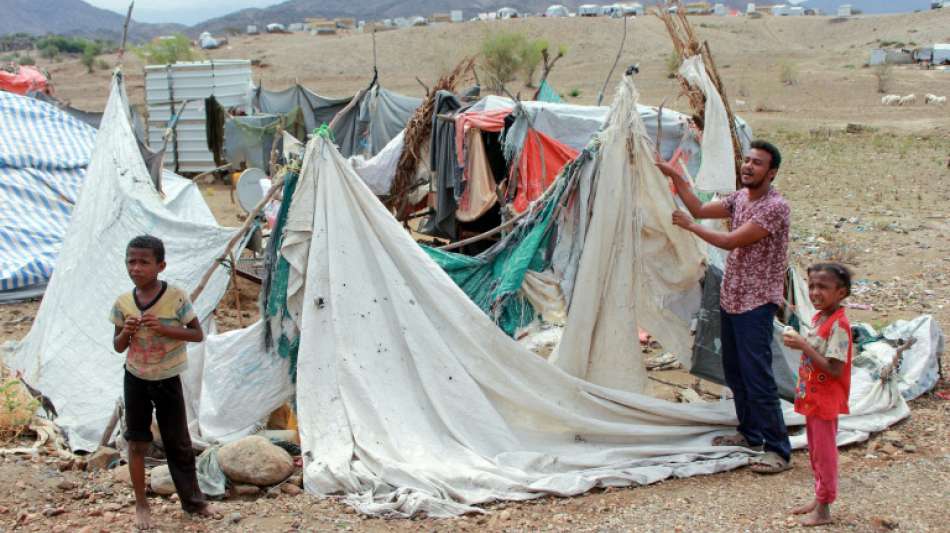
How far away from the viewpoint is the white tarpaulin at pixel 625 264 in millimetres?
4559

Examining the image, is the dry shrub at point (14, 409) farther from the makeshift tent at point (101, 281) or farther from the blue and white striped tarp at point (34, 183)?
the blue and white striped tarp at point (34, 183)

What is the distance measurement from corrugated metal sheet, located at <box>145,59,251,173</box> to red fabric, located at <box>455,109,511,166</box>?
985 centimetres

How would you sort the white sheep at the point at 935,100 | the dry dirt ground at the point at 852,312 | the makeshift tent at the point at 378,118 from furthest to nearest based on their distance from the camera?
the white sheep at the point at 935,100 → the makeshift tent at the point at 378,118 → the dry dirt ground at the point at 852,312

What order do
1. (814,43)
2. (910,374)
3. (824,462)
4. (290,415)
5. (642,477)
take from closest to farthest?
1. (824,462)
2. (642,477)
3. (290,415)
4. (910,374)
5. (814,43)

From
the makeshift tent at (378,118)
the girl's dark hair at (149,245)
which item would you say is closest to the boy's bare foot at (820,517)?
the girl's dark hair at (149,245)

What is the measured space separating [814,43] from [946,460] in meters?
54.2

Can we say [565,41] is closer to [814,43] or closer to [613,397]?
[814,43]

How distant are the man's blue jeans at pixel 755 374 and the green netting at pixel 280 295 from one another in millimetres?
2163

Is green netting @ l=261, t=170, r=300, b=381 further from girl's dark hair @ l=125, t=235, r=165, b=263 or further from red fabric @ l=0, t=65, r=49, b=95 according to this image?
red fabric @ l=0, t=65, r=49, b=95

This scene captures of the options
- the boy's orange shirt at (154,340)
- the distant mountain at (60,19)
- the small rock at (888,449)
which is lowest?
the small rock at (888,449)

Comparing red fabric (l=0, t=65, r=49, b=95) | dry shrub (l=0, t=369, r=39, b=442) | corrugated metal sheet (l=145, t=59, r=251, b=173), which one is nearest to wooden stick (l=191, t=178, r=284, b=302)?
dry shrub (l=0, t=369, r=39, b=442)

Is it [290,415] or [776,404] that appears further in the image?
[290,415]

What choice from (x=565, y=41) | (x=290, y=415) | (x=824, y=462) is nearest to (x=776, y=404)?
(x=824, y=462)

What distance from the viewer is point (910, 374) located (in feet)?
17.4
